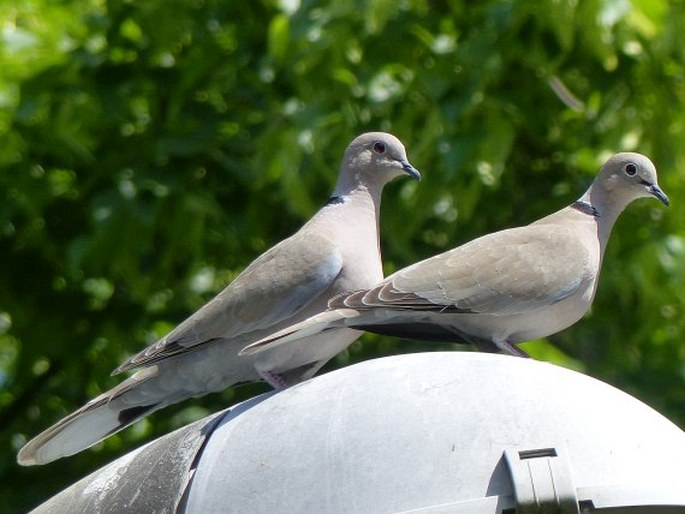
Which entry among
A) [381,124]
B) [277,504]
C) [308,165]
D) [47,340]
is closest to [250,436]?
[277,504]

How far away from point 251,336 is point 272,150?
155 centimetres

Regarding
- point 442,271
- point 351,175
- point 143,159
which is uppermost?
point 143,159

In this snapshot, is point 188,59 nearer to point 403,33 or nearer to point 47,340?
point 403,33

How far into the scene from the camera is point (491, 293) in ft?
11.6

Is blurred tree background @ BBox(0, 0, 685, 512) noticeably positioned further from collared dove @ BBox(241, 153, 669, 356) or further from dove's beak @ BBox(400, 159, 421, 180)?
collared dove @ BBox(241, 153, 669, 356)

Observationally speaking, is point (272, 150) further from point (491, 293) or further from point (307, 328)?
point (307, 328)

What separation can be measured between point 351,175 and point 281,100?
1.59 m

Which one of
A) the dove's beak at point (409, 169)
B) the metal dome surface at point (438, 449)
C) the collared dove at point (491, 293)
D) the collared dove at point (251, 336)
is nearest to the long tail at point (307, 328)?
the collared dove at point (491, 293)

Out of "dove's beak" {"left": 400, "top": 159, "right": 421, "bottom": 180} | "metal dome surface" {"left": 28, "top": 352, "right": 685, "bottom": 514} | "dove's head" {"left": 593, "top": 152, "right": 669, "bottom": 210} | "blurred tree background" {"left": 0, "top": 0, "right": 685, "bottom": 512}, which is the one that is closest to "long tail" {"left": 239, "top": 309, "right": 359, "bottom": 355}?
"metal dome surface" {"left": 28, "top": 352, "right": 685, "bottom": 514}

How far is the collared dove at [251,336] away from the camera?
143 inches

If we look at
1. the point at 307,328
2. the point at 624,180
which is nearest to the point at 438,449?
the point at 307,328

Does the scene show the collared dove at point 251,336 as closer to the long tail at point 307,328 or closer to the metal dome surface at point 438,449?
the long tail at point 307,328

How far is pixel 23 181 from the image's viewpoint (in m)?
5.62

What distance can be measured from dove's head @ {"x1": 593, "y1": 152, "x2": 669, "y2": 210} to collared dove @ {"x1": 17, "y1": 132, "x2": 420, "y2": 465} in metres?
0.62
